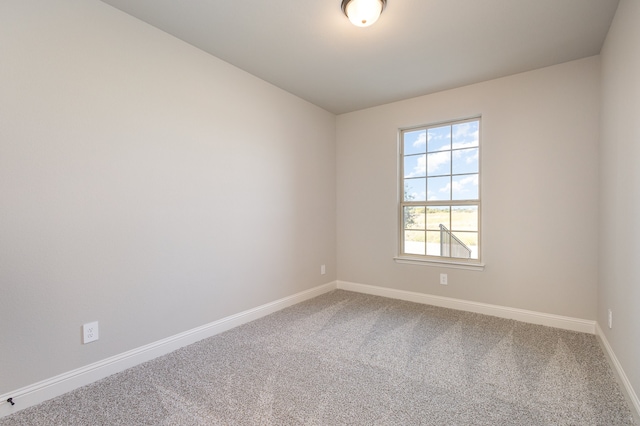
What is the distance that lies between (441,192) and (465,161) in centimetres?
42

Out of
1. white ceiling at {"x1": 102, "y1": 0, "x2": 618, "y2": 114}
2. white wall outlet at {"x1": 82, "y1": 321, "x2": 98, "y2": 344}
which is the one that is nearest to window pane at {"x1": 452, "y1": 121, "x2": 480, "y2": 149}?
white ceiling at {"x1": 102, "y1": 0, "x2": 618, "y2": 114}

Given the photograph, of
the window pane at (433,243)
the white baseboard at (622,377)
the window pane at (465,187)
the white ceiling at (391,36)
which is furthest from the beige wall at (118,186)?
the white baseboard at (622,377)

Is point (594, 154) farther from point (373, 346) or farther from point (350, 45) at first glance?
point (373, 346)

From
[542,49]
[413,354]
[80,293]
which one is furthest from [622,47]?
[80,293]

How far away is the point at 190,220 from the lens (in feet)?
8.35

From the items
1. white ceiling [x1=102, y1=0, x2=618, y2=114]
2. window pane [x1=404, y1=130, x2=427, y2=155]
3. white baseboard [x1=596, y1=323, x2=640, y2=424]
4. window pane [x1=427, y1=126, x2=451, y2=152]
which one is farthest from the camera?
window pane [x1=404, y1=130, x2=427, y2=155]

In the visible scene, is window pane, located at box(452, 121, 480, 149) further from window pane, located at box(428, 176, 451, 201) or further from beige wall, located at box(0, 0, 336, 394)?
beige wall, located at box(0, 0, 336, 394)

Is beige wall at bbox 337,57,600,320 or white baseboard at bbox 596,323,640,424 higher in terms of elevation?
beige wall at bbox 337,57,600,320

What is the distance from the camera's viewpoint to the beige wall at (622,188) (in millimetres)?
1670

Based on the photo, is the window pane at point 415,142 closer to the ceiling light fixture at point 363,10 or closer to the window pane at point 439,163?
the window pane at point 439,163

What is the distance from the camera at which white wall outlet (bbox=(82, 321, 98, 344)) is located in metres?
1.94

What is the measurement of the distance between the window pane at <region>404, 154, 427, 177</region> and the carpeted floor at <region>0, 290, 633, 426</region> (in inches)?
69.0

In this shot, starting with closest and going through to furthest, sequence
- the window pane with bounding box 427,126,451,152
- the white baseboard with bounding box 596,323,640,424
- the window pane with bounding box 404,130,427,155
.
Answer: the white baseboard with bounding box 596,323,640,424 < the window pane with bounding box 427,126,451,152 < the window pane with bounding box 404,130,427,155

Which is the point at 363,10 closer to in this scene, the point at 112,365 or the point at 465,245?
the point at 465,245
